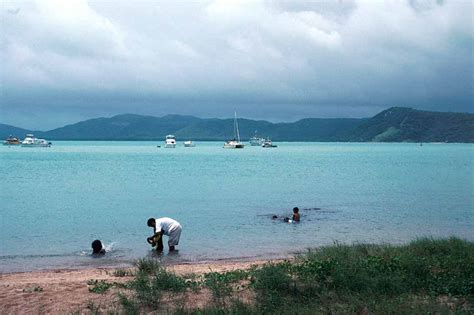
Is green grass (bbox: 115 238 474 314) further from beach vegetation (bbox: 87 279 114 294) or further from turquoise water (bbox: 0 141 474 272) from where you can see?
turquoise water (bbox: 0 141 474 272)

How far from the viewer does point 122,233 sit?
20.9 m

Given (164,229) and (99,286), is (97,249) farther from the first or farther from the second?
(99,286)

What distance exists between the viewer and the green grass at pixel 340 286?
7.80 m

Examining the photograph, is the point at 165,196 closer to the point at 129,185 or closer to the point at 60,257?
the point at 129,185

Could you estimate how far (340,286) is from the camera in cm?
888

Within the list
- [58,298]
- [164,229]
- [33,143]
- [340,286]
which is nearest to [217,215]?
[164,229]

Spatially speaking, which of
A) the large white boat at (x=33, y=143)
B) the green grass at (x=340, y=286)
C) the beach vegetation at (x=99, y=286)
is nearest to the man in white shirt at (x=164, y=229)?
the green grass at (x=340, y=286)

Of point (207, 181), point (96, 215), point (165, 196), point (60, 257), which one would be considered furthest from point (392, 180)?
point (60, 257)

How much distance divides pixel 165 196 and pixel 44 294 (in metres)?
26.0

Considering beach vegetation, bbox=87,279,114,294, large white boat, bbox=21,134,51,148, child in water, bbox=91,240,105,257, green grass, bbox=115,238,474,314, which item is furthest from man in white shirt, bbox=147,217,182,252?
large white boat, bbox=21,134,51,148

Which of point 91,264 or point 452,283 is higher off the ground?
point 452,283

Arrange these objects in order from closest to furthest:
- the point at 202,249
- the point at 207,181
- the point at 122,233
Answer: the point at 202,249 → the point at 122,233 → the point at 207,181

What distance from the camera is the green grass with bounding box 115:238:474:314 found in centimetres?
780

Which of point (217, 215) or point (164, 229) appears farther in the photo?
point (217, 215)
